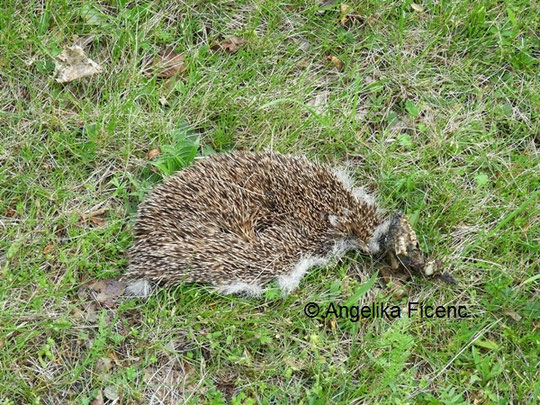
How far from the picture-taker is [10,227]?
4441 mm

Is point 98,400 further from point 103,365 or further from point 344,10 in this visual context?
point 344,10

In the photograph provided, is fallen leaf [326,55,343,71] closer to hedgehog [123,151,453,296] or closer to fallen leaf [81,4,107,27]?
hedgehog [123,151,453,296]

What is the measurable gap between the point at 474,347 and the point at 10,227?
310cm

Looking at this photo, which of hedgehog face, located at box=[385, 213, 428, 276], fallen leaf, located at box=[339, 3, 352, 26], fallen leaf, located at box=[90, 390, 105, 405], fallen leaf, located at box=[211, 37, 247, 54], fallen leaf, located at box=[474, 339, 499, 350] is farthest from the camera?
fallen leaf, located at box=[339, 3, 352, 26]

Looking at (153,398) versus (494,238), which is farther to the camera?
Answer: (494,238)

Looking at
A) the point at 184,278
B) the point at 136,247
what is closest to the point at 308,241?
the point at 184,278

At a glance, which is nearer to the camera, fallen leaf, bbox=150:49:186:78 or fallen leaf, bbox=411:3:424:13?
fallen leaf, bbox=150:49:186:78

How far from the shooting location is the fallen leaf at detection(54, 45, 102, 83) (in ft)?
15.9

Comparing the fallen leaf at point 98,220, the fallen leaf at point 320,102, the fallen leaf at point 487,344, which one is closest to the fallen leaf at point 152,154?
the fallen leaf at point 98,220

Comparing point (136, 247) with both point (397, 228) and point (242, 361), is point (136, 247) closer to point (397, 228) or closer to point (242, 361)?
point (242, 361)

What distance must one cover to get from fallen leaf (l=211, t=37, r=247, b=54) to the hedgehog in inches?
40.0

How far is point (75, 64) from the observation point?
4.90 meters

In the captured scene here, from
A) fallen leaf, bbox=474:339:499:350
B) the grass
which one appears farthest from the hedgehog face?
fallen leaf, bbox=474:339:499:350

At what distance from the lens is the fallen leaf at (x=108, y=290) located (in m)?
4.32
